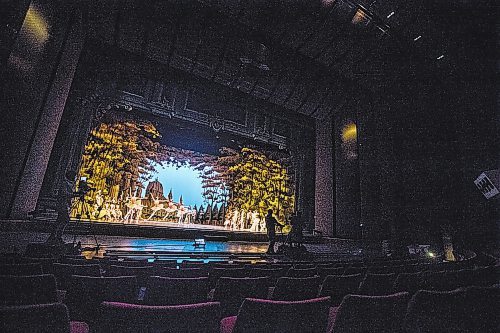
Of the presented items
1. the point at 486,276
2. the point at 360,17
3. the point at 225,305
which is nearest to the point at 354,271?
the point at 486,276

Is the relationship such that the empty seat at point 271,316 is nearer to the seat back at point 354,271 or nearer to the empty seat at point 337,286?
the empty seat at point 337,286

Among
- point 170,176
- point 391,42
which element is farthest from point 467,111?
point 170,176

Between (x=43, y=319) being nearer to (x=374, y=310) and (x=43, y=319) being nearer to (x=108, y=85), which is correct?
(x=374, y=310)

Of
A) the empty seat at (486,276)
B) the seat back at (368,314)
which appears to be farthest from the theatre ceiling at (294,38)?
the seat back at (368,314)

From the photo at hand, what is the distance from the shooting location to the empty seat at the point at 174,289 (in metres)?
2.00

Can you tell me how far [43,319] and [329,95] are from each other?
1274 centimetres

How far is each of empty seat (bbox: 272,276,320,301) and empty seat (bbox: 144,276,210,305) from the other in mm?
720

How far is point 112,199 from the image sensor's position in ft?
34.8

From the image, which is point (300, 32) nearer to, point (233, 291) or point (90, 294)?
point (233, 291)

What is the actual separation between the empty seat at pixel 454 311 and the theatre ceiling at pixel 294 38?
874 cm

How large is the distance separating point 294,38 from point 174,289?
954cm

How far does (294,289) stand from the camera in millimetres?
2320

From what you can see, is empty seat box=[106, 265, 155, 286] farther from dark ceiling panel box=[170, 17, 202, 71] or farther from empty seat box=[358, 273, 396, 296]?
dark ceiling panel box=[170, 17, 202, 71]

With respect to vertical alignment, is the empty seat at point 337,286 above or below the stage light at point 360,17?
below
